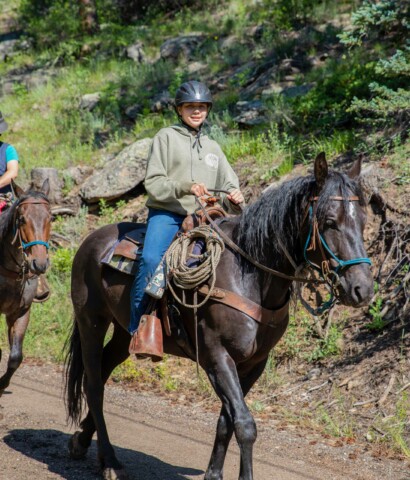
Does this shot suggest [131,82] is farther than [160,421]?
Yes

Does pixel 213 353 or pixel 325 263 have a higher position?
pixel 325 263

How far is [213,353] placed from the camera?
16.6 feet

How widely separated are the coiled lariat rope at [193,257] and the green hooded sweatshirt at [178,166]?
14.3 inches

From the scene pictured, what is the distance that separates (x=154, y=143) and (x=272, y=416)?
3547 mm

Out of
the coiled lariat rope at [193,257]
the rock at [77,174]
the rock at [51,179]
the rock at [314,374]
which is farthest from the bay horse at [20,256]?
the rock at [77,174]

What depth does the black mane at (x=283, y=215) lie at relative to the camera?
4672 millimetres

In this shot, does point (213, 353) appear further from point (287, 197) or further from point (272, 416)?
point (272, 416)

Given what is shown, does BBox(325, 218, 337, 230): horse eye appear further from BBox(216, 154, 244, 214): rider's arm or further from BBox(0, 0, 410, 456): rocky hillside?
BBox(0, 0, 410, 456): rocky hillside

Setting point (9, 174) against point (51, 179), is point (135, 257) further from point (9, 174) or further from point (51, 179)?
point (51, 179)

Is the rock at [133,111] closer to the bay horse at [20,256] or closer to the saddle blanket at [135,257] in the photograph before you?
the bay horse at [20,256]

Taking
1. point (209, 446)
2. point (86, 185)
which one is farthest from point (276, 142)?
point (209, 446)

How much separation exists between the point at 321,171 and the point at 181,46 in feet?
49.4

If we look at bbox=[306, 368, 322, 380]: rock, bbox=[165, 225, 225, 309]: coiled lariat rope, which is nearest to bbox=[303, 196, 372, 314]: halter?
bbox=[165, 225, 225, 309]: coiled lariat rope

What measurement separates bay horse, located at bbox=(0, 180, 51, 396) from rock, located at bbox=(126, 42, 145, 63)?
42.7 feet
